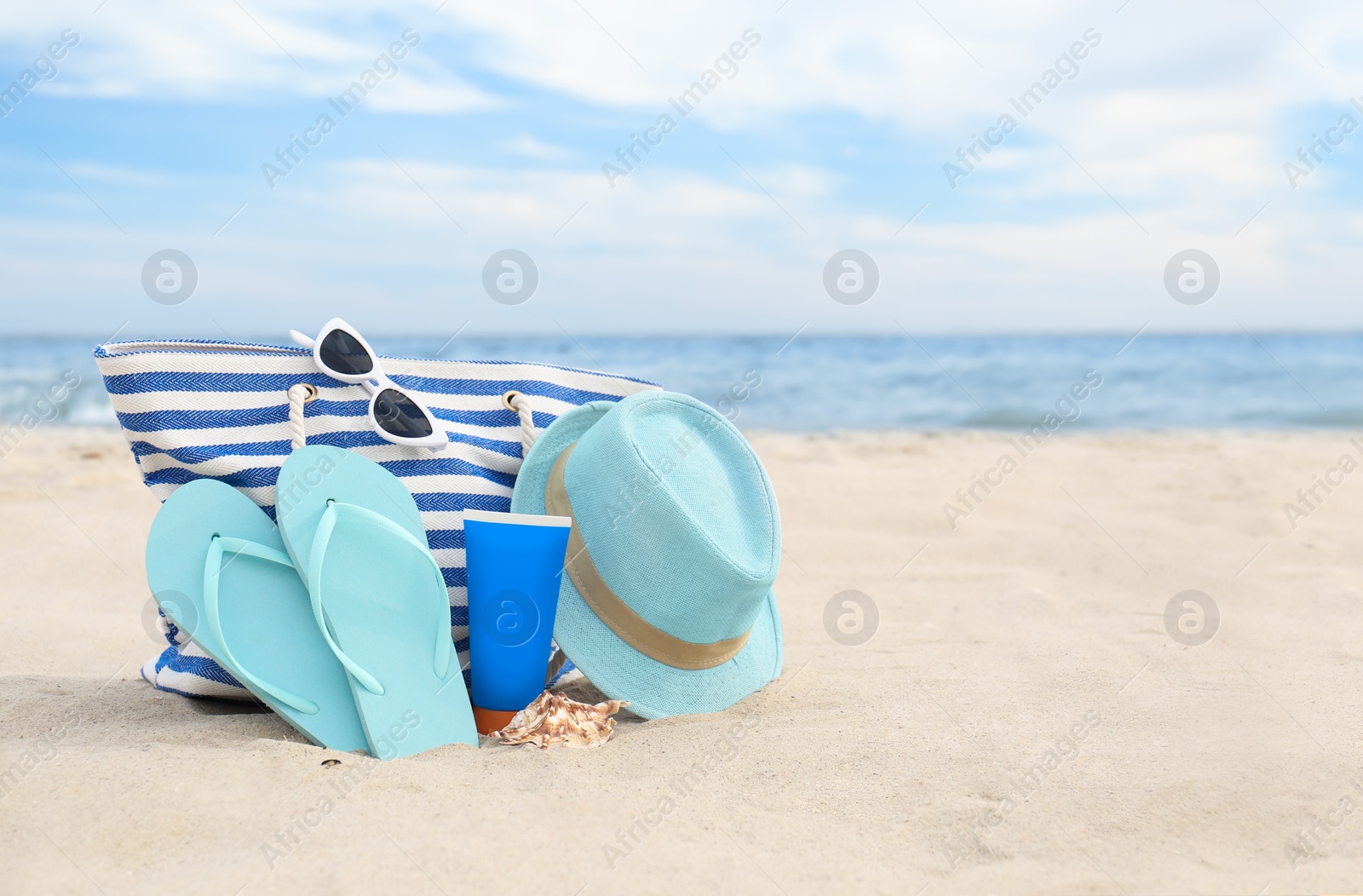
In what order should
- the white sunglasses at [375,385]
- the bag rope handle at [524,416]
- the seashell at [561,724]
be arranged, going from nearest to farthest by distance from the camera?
1. the seashell at [561,724]
2. the white sunglasses at [375,385]
3. the bag rope handle at [524,416]

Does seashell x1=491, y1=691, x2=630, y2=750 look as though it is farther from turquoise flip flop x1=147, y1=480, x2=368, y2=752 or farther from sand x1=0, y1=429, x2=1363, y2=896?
turquoise flip flop x1=147, y1=480, x2=368, y2=752

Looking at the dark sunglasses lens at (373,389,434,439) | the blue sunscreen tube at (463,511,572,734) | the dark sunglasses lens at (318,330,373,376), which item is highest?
the dark sunglasses lens at (318,330,373,376)

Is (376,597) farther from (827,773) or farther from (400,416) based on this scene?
(827,773)

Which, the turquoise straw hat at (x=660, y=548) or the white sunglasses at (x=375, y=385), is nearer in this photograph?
the turquoise straw hat at (x=660, y=548)

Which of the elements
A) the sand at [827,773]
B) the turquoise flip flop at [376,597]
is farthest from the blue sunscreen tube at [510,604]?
the sand at [827,773]

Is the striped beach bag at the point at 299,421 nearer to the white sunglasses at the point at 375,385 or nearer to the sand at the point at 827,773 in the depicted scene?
the white sunglasses at the point at 375,385

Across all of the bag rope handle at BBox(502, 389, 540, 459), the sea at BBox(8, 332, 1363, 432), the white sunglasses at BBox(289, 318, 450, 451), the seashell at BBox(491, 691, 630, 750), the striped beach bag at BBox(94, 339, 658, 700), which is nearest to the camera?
the seashell at BBox(491, 691, 630, 750)

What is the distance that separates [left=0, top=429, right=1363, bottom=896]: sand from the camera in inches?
63.9

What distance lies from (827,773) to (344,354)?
A: 5.17 feet

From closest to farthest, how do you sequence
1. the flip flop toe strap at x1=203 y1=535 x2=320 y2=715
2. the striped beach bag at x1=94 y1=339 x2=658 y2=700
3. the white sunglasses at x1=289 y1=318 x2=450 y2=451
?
the flip flop toe strap at x1=203 y1=535 x2=320 y2=715 → the striped beach bag at x1=94 y1=339 x2=658 y2=700 → the white sunglasses at x1=289 y1=318 x2=450 y2=451

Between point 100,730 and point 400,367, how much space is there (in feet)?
3.69

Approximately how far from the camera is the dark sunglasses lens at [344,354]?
246cm

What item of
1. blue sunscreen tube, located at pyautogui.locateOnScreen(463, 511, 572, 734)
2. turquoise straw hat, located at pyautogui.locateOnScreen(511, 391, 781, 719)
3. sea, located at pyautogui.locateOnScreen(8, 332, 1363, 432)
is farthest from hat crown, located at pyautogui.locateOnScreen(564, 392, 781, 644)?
sea, located at pyautogui.locateOnScreen(8, 332, 1363, 432)

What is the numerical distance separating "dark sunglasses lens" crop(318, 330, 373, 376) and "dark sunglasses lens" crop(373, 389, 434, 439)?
9cm
